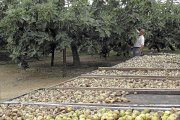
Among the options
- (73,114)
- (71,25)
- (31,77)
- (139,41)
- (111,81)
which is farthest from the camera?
(31,77)

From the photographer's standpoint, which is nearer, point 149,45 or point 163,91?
point 163,91

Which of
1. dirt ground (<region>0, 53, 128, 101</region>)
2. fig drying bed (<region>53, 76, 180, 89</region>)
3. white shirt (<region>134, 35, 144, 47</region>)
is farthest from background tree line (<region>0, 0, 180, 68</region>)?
fig drying bed (<region>53, 76, 180, 89</region>)

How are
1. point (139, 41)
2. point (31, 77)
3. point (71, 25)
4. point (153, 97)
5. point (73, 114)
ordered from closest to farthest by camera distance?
point (73, 114) < point (153, 97) < point (71, 25) < point (139, 41) < point (31, 77)

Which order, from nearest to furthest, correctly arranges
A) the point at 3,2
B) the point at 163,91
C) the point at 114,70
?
the point at 163,91 < the point at 114,70 < the point at 3,2

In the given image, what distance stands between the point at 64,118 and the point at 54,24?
35.3ft

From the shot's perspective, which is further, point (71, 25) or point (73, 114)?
point (71, 25)

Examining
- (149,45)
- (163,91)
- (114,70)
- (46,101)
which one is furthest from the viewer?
(149,45)

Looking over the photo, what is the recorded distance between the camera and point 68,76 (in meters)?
15.4

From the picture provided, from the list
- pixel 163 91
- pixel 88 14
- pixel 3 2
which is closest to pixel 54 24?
pixel 88 14

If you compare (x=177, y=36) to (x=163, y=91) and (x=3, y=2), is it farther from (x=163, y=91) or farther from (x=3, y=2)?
(x=163, y=91)

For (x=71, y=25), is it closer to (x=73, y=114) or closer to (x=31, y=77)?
(x=31, y=77)

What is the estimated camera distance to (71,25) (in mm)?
14469

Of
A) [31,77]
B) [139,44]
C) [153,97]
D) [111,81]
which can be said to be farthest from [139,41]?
[153,97]

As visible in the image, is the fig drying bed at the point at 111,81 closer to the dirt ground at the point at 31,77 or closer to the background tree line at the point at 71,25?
the dirt ground at the point at 31,77
